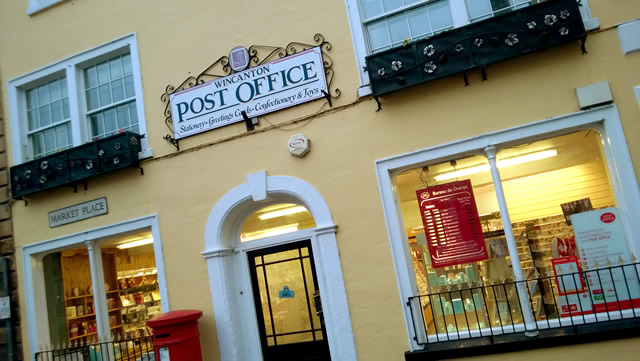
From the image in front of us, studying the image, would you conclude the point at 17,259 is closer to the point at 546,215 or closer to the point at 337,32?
the point at 337,32

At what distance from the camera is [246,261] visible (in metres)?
6.93

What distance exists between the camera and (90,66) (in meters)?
8.04

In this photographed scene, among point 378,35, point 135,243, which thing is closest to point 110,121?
point 135,243

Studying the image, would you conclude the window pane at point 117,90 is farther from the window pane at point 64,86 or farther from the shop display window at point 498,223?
the shop display window at point 498,223

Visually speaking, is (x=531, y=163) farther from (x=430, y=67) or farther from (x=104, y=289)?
(x=104, y=289)

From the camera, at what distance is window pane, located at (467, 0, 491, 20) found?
6.06m

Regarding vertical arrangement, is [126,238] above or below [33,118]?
below

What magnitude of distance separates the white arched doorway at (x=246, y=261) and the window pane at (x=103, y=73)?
314cm

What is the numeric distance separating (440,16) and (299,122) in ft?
7.56

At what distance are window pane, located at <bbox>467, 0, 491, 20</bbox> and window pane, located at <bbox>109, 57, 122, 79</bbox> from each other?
5459 mm

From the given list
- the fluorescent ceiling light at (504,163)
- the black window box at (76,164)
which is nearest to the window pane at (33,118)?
the black window box at (76,164)

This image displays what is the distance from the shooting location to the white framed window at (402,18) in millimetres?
6047

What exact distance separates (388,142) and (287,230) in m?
1.98

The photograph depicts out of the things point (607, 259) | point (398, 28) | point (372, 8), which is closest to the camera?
point (607, 259)
